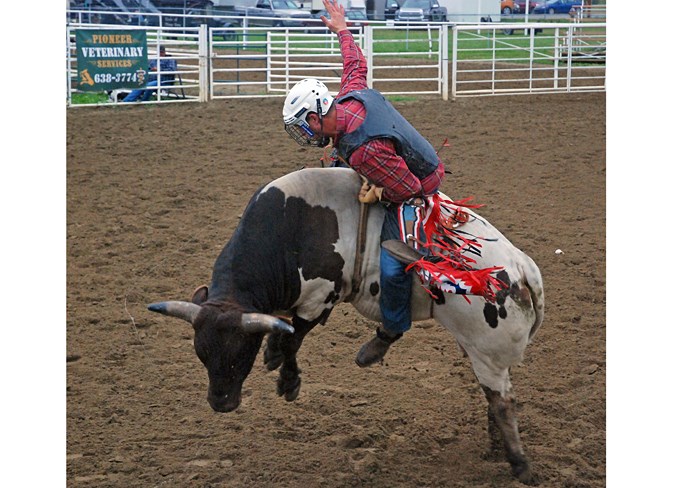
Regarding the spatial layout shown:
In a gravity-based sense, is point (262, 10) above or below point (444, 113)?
above

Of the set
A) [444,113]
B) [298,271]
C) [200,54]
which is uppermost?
[200,54]

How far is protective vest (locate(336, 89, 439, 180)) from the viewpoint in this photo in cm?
409

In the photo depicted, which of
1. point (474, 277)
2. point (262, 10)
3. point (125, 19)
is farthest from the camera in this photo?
point (262, 10)

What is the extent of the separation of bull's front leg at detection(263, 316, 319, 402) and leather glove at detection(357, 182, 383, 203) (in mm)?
688

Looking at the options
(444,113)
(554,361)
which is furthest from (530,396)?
(444,113)

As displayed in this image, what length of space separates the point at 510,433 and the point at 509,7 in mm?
30609

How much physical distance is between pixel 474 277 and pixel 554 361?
201 cm

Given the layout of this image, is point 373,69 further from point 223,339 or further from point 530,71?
point 223,339

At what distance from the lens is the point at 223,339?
4.02 metres

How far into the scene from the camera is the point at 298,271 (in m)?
4.21

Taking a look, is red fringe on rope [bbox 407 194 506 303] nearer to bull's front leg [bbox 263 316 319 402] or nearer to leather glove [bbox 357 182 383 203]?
leather glove [bbox 357 182 383 203]

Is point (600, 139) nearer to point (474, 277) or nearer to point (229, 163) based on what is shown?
point (229, 163)

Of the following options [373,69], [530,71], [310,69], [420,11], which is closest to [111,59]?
[310,69]

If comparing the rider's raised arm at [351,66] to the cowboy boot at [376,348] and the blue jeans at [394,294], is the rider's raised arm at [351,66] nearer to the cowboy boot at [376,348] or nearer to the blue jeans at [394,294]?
the blue jeans at [394,294]
